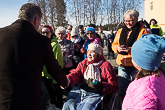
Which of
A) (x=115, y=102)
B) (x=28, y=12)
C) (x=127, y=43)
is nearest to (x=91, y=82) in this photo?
(x=115, y=102)

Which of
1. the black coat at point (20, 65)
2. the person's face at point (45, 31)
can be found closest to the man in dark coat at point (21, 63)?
the black coat at point (20, 65)

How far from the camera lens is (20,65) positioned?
144 centimetres

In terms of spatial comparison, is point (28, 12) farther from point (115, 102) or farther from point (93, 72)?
point (115, 102)

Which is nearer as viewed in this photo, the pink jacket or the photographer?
→ the pink jacket

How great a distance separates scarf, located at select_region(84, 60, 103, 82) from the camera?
8.71ft

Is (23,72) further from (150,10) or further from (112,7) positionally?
(150,10)

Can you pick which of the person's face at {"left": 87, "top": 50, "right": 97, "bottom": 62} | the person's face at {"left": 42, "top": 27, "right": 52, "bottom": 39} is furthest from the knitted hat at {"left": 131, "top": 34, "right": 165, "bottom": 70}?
the person's face at {"left": 42, "top": 27, "right": 52, "bottom": 39}

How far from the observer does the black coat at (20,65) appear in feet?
4.68

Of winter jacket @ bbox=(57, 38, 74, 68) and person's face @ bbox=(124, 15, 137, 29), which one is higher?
person's face @ bbox=(124, 15, 137, 29)

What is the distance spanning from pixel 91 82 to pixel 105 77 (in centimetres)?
35

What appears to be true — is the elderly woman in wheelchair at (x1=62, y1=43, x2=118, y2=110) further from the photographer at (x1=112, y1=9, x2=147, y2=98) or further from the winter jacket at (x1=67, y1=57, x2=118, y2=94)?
the photographer at (x1=112, y1=9, x2=147, y2=98)

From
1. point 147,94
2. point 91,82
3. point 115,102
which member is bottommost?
point 115,102

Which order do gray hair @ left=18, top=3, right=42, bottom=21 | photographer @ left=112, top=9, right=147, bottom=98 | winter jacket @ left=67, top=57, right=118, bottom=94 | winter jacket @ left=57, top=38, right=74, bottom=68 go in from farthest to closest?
winter jacket @ left=57, top=38, right=74, bottom=68 < photographer @ left=112, top=9, right=147, bottom=98 < winter jacket @ left=67, top=57, right=118, bottom=94 < gray hair @ left=18, top=3, right=42, bottom=21

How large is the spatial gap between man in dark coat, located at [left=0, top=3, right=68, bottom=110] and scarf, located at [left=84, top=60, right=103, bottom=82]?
1.22 meters
